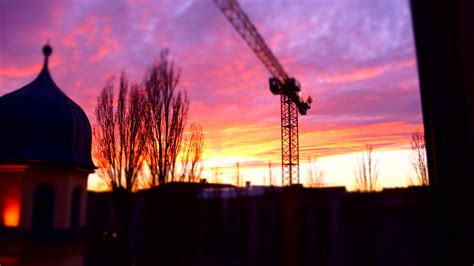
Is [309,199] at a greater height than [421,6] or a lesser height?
lesser

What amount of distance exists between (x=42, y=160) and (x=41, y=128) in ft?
2.50

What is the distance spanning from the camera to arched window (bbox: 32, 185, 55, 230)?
27.2ft

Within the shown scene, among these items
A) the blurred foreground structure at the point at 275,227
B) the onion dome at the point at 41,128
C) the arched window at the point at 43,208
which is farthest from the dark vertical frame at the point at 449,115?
the blurred foreground structure at the point at 275,227

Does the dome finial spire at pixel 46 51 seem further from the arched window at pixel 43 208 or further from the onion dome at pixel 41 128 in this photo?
the arched window at pixel 43 208

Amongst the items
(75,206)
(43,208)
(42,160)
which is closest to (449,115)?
(42,160)

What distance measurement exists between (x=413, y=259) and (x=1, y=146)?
1108 centimetres

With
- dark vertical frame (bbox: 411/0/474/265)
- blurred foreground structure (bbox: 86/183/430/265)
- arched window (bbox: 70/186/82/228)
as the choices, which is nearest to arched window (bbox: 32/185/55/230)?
arched window (bbox: 70/186/82/228)

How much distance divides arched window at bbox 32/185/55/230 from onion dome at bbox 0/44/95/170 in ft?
2.02

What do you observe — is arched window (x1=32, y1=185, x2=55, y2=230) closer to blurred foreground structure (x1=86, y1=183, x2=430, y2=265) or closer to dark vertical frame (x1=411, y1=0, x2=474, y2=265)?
blurred foreground structure (x1=86, y1=183, x2=430, y2=265)

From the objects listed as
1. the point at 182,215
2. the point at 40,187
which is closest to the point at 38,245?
the point at 40,187

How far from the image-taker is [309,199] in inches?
532

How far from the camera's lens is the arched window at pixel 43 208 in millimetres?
8289

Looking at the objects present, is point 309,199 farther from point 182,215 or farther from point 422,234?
point 182,215

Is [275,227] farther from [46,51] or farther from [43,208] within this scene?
[46,51]
